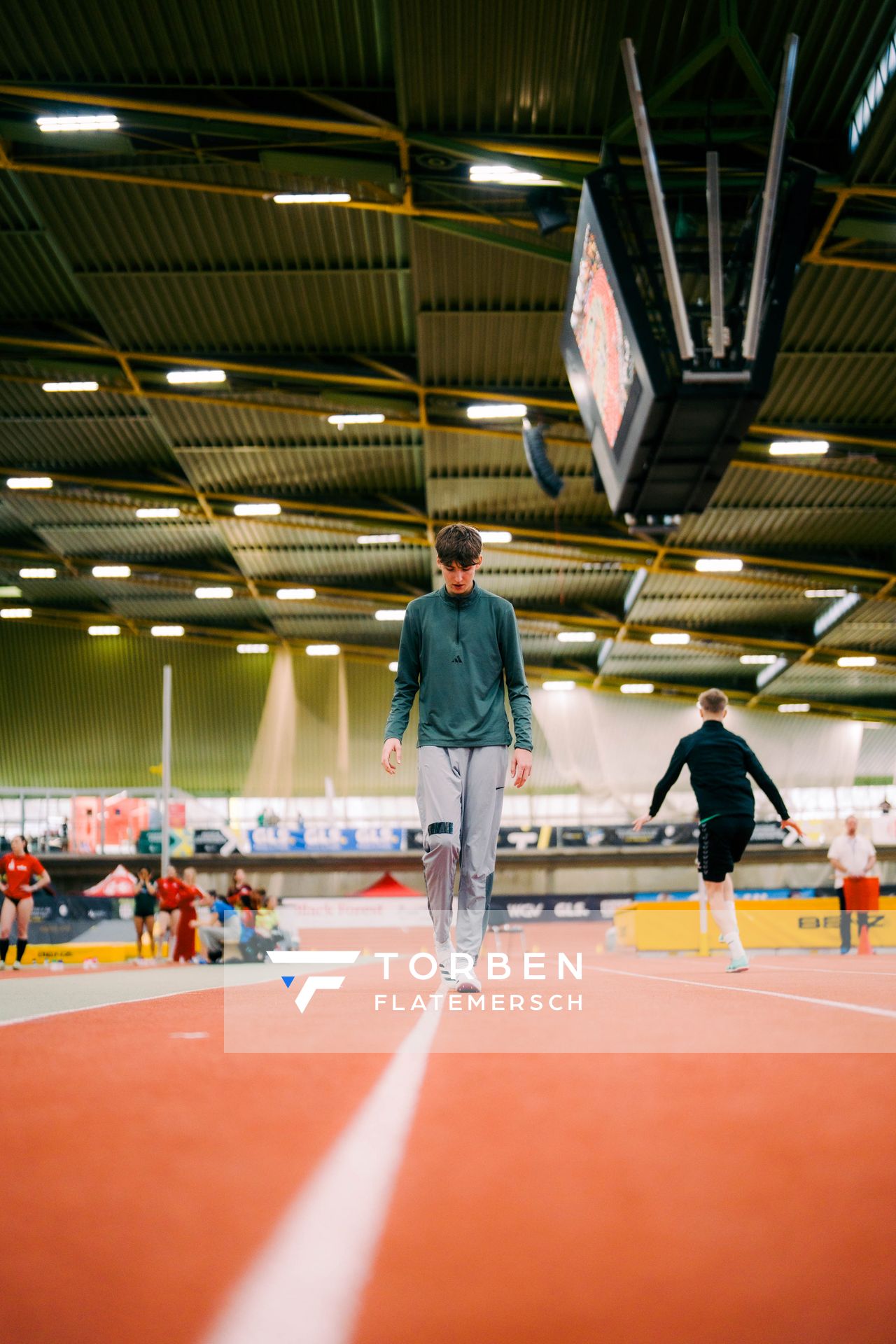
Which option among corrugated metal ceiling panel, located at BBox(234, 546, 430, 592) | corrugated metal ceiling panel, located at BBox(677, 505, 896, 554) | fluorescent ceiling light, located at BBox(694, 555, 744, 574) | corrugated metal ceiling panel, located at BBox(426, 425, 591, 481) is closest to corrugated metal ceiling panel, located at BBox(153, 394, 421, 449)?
corrugated metal ceiling panel, located at BBox(426, 425, 591, 481)

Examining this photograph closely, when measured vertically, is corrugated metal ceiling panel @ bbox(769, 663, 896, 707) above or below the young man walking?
above

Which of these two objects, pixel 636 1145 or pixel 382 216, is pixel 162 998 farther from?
pixel 382 216

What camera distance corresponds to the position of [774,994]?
452 cm

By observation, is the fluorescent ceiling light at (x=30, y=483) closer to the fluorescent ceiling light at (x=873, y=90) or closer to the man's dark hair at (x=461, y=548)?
the fluorescent ceiling light at (x=873, y=90)

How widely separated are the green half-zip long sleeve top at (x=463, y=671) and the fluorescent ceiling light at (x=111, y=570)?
28734mm

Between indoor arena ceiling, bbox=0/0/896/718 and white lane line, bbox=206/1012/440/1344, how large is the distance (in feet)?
41.0

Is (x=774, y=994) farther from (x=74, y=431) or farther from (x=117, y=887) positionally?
Answer: (x=117, y=887)

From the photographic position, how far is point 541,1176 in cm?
154

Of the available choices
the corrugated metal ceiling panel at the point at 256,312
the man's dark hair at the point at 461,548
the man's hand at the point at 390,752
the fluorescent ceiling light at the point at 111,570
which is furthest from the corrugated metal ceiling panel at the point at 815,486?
the man's hand at the point at 390,752

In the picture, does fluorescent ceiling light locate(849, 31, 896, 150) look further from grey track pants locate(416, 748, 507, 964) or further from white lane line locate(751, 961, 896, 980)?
grey track pants locate(416, 748, 507, 964)

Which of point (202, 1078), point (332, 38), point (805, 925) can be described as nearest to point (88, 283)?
point (332, 38)

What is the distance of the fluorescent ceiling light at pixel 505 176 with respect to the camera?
45.6 feet

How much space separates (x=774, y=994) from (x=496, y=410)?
687 inches

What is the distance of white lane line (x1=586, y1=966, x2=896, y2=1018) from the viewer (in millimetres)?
3643
